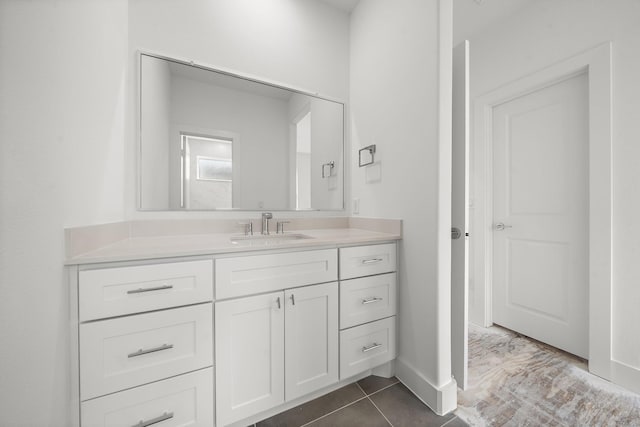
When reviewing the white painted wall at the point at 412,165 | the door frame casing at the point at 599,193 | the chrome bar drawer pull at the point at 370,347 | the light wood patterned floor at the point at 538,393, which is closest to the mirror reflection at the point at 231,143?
the white painted wall at the point at 412,165

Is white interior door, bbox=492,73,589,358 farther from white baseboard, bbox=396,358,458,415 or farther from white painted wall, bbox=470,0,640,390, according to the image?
white baseboard, bbox=396,358,458,415

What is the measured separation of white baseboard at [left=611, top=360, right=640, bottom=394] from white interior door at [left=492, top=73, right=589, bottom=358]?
0.23 meters

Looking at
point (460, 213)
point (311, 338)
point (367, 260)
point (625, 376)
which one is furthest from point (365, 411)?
point (625, 376)

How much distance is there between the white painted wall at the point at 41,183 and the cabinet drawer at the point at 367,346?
3.63 feet

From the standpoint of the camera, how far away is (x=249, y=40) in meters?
1.64

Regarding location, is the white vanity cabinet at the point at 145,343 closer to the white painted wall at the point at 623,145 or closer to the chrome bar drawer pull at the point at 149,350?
the chrome bar drawer pull at the point at 149,350

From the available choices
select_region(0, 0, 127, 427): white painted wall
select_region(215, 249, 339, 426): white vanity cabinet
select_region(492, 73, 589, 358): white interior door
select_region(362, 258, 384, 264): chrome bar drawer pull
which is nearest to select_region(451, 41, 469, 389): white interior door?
select_region(362, 258, 384, 264): chrome bar drawer pull

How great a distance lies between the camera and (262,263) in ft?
3.55

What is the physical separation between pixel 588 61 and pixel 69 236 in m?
2.87

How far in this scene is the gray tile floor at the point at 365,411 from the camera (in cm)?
113

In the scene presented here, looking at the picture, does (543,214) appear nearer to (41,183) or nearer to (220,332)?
(220,332)

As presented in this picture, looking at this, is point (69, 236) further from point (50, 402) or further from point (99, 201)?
point (50, 402)

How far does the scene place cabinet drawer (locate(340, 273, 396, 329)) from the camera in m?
1.29

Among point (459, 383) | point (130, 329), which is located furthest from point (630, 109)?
point (130, 329)
